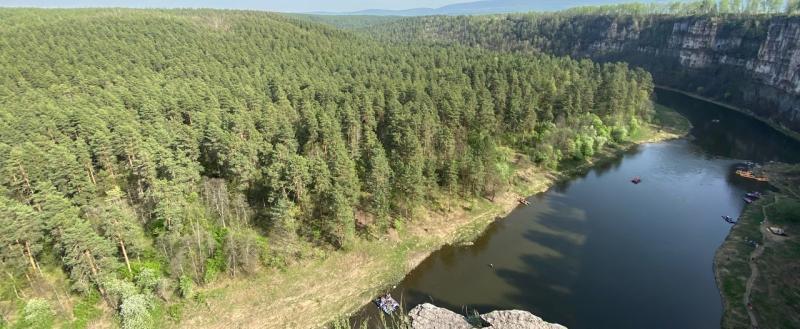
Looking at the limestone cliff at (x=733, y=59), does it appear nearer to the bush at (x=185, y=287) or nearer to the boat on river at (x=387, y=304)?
the boat on river at (x=387, y=304)

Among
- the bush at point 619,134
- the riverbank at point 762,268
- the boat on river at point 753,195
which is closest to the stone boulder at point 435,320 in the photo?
the riverbank at point 762,268

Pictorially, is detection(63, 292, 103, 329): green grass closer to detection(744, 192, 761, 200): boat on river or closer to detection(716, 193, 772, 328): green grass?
detection(716, 193, 772, 328): green grass

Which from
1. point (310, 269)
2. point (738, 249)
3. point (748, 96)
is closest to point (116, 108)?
point (310, 269)

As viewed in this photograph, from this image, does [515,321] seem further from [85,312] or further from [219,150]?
[219,150]

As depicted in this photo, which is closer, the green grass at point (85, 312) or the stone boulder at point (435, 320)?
the stone boulder at point (435, 320)

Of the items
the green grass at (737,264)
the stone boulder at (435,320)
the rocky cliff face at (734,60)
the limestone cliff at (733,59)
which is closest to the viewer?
the stone boulder at (435,320)

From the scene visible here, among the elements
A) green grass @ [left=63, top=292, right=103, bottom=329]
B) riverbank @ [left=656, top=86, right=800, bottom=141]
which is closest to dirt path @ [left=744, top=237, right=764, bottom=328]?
green grass @ [left=63, top=292, right=103, bottom=329]

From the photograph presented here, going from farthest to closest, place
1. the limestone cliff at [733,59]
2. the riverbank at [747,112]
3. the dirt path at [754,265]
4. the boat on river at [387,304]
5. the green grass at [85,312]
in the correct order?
the limestone cliff at [733,59], the riverbank at [747,112], the boat on river at [387,304], the dirt path at [754,265], the green grass at [85,312]
